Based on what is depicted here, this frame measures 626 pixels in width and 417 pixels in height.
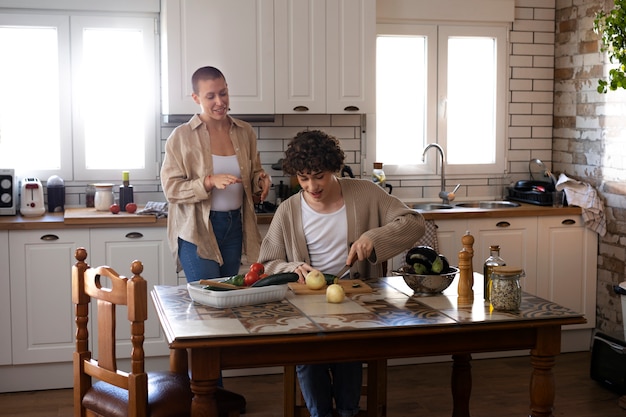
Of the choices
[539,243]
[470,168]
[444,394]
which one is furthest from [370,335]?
[470,168]

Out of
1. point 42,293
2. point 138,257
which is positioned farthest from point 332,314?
point 42,293

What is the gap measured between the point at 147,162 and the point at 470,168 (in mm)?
2223

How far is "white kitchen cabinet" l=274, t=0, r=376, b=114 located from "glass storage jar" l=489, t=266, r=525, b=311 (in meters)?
2.49

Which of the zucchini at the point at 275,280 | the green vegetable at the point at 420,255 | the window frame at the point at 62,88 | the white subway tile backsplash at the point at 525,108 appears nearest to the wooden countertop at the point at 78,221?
the window frame at the point at 62,88

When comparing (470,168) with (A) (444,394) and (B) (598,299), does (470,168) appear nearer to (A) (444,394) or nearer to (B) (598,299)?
(B) (598,299)

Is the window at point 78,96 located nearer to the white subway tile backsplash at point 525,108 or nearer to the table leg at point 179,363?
the white subway tile backsplash at point 525,108

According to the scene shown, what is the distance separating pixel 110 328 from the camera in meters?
2.91

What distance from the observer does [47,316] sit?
489 centimetres

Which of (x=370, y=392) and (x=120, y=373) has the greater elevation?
(x=120, y=373)

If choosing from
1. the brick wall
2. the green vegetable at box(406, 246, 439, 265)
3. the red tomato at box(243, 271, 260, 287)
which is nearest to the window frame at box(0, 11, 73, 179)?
the red tomato at box(243, 271, 260, 287)

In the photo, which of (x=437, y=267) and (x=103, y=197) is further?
(x=103, y=197)

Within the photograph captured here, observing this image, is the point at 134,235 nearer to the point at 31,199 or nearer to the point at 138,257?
the point at 138,257

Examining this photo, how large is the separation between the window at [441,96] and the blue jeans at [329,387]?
2578 millimetres

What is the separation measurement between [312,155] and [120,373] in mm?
1142
